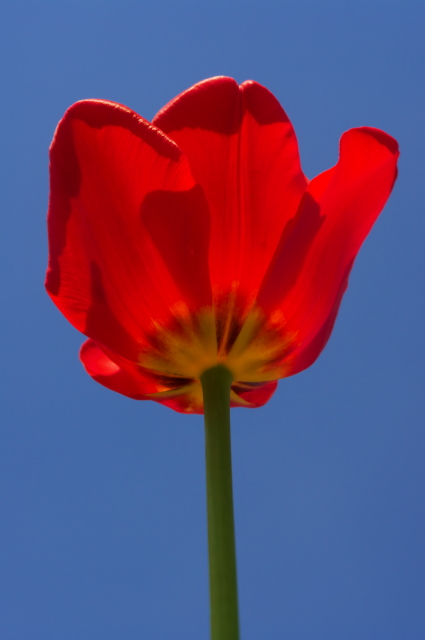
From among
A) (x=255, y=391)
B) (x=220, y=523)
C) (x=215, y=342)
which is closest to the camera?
(x=220, y=523)

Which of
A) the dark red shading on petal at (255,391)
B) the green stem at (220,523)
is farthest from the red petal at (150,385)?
the green stem at (220,523)

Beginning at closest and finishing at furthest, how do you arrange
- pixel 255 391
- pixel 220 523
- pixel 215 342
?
pixel 220 523
pixel 215 342
pixel 255 391

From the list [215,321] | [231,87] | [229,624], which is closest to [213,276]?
[215,321]

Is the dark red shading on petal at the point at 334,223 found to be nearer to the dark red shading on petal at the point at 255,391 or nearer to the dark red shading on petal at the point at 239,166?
the dark red shading on petal at the point at 239,166

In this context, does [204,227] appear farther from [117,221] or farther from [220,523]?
[220,523]

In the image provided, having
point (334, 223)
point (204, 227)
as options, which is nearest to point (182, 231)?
point (204, 227)

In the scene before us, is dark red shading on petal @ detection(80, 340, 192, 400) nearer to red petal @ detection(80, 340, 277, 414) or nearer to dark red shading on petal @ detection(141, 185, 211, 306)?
red petal @ detection(80, 340, 277, 414)

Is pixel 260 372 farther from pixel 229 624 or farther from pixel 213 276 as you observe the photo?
pixel 229 624
